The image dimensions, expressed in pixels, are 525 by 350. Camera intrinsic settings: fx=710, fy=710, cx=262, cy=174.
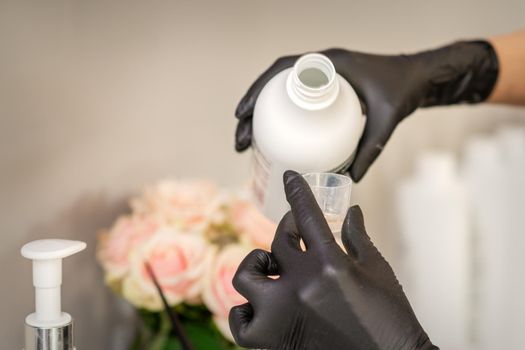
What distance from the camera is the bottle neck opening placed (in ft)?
2.28

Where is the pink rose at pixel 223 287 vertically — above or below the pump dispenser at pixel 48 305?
below

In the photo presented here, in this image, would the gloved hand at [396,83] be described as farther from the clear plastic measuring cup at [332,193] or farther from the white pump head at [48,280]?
the white pump head at [48,280]

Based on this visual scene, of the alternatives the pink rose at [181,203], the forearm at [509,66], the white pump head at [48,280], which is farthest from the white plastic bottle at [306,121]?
the forearm at [509,66]

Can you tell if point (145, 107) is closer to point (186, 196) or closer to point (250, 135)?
point (186, 196)

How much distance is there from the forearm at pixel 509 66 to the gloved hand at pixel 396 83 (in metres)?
0.02

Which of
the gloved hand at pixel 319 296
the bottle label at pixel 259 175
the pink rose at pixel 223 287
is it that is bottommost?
the pink rose at pixel 223 287

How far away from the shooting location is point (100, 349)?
1.11 meters

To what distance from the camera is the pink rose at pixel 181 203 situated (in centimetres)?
108

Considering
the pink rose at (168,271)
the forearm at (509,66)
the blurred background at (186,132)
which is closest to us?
the blurred background at (186,132)

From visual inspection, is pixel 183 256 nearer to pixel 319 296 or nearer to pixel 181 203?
pixel 181 203

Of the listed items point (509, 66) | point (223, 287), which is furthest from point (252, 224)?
point (509, 66)

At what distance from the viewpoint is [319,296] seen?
2.05 ft

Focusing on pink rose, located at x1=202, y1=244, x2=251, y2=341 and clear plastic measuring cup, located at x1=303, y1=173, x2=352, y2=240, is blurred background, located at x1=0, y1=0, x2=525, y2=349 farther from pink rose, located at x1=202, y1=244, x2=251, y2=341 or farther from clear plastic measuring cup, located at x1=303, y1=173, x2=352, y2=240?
clear plastic measuring cup, located at x1=303, y1=173, x2=352, y2=240

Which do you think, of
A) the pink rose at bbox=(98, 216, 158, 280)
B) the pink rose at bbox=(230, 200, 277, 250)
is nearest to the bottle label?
the pink rose at bbox=(230, 200, 277, 250)
